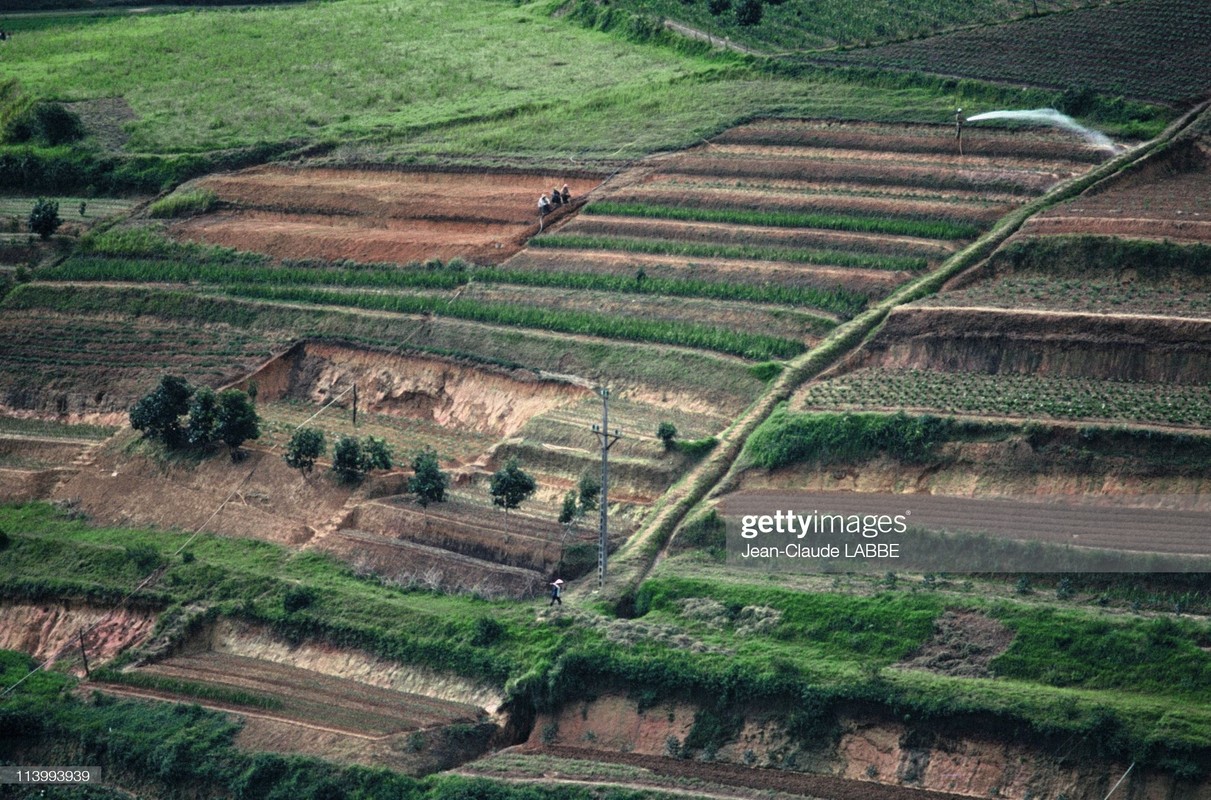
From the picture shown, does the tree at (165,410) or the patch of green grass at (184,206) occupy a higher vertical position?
the patch of green grass at (184,206)

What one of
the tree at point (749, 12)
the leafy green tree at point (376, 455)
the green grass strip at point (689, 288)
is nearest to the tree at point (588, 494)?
the leafy green tree at point (376, 455)

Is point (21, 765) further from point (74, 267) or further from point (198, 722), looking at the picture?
point (74, 267)

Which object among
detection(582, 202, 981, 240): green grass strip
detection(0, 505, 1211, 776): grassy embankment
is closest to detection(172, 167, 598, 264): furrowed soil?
detection(582, 202, 981, 240): green grass strip

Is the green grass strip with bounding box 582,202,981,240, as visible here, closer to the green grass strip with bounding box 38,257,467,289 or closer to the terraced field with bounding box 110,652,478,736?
the green grass strip with bounding box 38,257,467,289

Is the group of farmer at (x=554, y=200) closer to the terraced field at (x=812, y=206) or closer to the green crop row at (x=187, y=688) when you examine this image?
the terraced field at (x=812, y=206)

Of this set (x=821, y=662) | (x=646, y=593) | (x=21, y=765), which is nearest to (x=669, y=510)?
(x=646, y=593)

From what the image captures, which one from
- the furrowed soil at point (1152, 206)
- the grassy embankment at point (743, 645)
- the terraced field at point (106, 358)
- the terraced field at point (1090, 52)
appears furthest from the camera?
the terraced field at point (1090, 52)

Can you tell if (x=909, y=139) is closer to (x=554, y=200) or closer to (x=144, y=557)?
(x=554, y=200)
